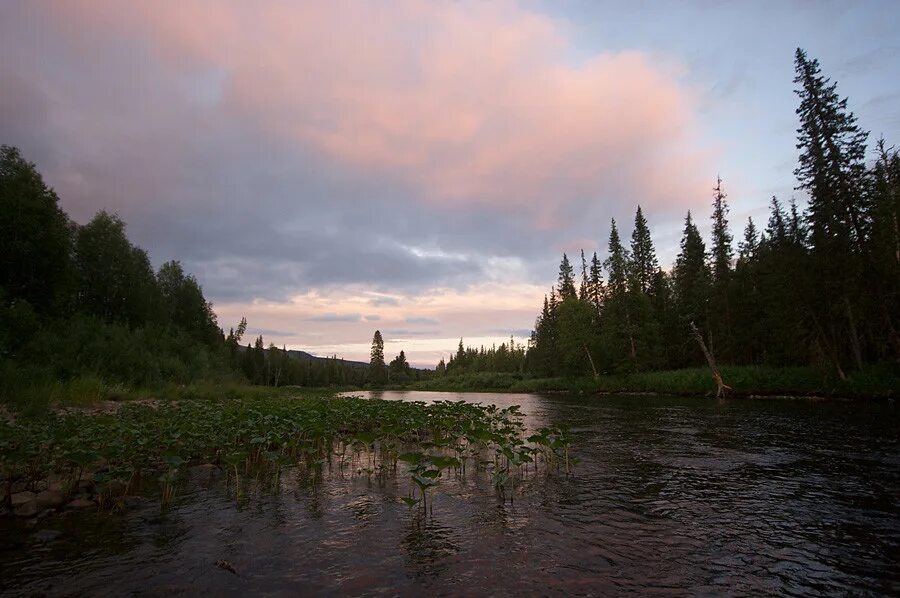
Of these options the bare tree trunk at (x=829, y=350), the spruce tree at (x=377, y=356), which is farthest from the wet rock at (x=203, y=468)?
the spruce tree at (x=377, y=356)

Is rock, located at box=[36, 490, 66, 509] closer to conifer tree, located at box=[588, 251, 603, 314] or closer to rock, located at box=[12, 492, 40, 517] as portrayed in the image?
rock, located at box=[12, 492, 40, 517]

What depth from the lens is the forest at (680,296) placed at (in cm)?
2902

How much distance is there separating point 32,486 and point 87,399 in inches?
562

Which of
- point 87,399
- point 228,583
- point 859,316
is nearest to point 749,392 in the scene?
point 859,316

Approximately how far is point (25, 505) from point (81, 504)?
0.88 meters

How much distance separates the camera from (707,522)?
814 cm

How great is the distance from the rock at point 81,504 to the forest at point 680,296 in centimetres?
1300

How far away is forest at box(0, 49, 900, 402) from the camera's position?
29016 millimetres

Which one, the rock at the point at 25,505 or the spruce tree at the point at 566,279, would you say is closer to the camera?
the rock at the point at 25,505

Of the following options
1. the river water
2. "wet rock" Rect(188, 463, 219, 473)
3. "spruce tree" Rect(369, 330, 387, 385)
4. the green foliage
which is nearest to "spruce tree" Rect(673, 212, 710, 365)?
the river water

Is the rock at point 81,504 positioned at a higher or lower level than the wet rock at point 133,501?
higher

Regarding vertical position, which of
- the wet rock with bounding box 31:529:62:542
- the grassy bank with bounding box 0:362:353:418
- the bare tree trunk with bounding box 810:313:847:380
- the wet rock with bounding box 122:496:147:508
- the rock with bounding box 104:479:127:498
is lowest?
the wet rock with bounding box 122:496:147:508

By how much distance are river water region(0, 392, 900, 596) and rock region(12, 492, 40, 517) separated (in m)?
0.50

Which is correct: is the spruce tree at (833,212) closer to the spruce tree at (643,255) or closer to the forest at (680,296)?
the forest at (680,296)
